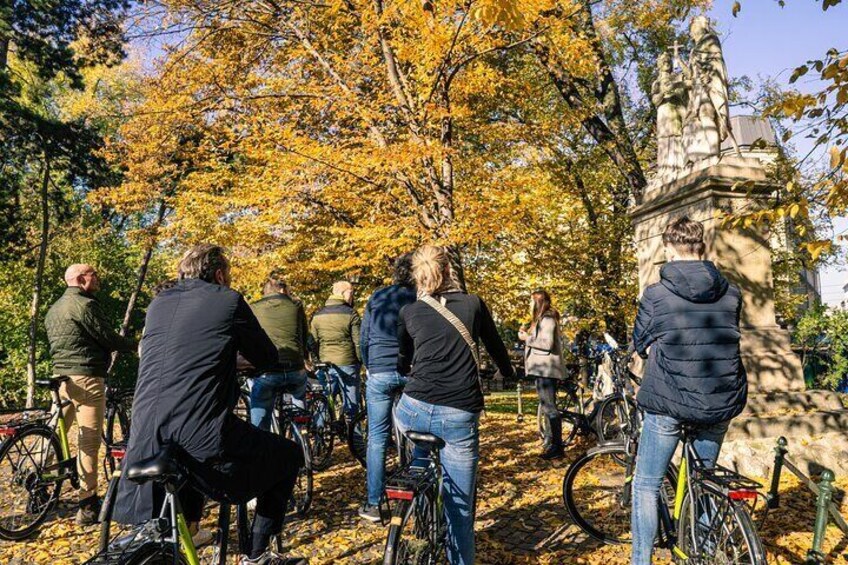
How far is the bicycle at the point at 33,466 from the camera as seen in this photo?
5203mm

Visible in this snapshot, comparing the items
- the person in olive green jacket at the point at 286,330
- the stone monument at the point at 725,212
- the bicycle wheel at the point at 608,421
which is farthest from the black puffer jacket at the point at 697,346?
the bicycle wheel at the point at 608,421

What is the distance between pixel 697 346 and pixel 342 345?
196 inches

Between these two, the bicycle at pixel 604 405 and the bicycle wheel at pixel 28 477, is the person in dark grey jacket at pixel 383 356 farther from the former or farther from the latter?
the bicycle wheel at pixel 28 477

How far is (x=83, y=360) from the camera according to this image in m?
5.36

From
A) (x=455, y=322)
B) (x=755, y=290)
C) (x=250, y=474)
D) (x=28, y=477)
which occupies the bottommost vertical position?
(x=28, y=477)

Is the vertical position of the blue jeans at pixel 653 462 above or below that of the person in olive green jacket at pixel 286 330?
below

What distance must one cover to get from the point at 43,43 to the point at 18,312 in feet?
40.4

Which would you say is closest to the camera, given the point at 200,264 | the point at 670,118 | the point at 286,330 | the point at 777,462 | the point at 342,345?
the point at 200,264

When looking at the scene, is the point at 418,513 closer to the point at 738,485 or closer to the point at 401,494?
the point at 401,494

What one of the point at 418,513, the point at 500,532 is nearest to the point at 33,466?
the point at 418,513

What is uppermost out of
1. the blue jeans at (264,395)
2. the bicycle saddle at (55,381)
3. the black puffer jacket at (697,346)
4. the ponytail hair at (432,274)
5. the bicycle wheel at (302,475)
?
the ponytail hair at (432,274)

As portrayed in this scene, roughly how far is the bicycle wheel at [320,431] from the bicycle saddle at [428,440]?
4.13 m

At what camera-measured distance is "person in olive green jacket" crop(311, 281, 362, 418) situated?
751 cm

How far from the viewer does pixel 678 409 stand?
3.28m
